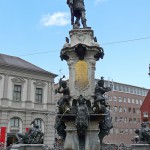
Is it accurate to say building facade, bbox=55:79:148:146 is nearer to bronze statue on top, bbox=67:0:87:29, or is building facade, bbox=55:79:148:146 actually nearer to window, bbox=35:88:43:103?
window, bbox=35:88:43:103

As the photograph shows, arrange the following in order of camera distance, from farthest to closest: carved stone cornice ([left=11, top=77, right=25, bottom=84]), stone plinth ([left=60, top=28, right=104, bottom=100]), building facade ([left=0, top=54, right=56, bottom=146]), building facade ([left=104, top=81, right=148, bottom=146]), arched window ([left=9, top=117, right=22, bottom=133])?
1. building facade ([left=104, top=81, right=148, bottom=146])
2. carved stone cornice ([left=11, top=77, right=25, bottom=84])
3. building facade ([left=0, top=54, right=56, bottom=146])
4. arched window ([left=9, top=117, right=22, bottom=133])
5. stone plinth ([left=60, top=28, right=104, bottom=100])

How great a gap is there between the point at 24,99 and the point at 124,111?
3619cm

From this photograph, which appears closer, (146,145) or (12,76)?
(146,145)

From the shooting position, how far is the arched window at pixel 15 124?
122 ft

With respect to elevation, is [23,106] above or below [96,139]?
above

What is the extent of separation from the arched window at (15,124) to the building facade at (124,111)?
1149 inches

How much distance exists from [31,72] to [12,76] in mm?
2852

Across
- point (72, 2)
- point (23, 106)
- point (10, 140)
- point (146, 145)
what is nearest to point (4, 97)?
point (23, 106)

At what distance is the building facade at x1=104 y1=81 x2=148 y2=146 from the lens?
6538cm

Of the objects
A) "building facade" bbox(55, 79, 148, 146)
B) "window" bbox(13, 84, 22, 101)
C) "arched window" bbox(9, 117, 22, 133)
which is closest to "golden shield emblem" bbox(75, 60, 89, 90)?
"arched window" bbox(9, 117, 22, 133)

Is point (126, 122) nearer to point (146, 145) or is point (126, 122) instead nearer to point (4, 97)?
point (4, 97)

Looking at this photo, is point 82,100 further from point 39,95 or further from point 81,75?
point 39,95

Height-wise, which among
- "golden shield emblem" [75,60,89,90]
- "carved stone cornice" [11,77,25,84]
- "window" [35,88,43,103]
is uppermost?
"carved stone cornice" [11,77,25,84]

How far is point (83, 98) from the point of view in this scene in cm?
1206
